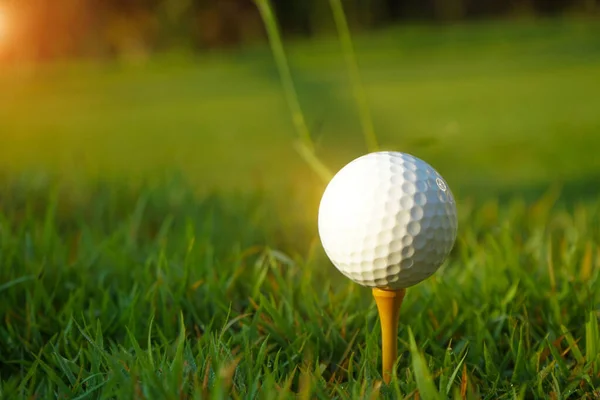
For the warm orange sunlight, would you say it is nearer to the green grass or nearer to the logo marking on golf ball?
the green grass

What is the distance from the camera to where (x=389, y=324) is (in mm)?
1347

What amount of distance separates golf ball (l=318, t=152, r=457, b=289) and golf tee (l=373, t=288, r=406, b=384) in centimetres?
2

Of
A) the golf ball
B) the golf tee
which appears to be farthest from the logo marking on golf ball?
the golf tee

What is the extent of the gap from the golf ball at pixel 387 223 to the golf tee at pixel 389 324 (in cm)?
2

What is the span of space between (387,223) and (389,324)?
0.63ft

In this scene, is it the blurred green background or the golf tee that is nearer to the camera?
the golf tee

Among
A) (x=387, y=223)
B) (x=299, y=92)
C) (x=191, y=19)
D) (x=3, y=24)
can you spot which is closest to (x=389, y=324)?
(x=387, y=223)

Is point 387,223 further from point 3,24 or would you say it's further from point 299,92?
point 3,24

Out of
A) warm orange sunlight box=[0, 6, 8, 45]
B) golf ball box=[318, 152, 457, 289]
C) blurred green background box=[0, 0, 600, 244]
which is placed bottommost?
blurred green background box=[0, 0, 600, 244]

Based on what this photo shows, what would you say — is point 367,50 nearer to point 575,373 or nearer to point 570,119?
point 570,119

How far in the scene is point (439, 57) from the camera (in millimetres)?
9047

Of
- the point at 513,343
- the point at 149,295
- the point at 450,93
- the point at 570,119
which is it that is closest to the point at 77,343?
the point at 149,295

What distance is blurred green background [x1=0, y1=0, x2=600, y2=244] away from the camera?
148 inches

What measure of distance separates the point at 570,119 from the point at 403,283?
14.2 feet
